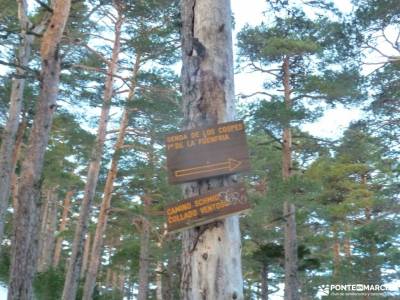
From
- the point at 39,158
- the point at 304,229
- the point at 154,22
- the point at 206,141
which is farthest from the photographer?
the point at 304,229

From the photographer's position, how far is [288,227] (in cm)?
1316

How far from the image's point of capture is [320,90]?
40.4 ft

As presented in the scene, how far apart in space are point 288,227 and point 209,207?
36.6ft

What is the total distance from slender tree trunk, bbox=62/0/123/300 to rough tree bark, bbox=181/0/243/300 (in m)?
11.0

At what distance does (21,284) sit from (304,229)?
729 inches

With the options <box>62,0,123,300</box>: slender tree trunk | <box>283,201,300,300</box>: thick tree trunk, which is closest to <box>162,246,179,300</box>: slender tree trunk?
<box>62,0,123,300</box>: slender tree trunk

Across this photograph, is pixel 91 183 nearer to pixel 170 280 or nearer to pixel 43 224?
pixel 170 280

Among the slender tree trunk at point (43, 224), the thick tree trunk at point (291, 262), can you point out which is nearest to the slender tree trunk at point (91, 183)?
the thick tree trunk at point (291, 262)

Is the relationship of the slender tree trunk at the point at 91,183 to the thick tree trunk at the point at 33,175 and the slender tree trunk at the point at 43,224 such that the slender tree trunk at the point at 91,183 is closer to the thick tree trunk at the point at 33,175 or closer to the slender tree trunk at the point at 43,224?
the thick tree trunk at the point at 33,175

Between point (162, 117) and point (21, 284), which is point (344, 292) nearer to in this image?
point (162, 117)

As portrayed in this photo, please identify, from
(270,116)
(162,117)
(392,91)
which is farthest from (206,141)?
(162,117)

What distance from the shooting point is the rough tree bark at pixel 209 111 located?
246cm

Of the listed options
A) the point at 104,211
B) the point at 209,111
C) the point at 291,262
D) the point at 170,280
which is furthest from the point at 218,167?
the point at 170,280

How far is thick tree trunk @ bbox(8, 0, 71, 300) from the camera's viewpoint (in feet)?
22.0
